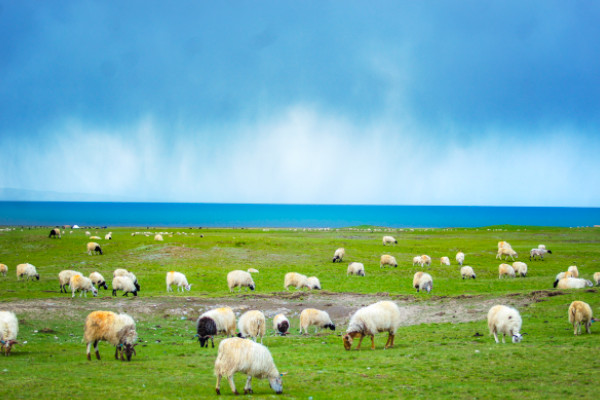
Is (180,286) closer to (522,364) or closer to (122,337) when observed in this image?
(122,337)

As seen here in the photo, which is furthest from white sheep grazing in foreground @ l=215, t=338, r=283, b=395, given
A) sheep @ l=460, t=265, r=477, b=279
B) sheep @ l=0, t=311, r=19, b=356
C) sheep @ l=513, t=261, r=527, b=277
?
sheep @ l=513, t=261, r=527, b=277

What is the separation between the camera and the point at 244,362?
448 inches

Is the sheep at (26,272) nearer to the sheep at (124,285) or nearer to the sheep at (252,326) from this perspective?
the sheep at (124,285)

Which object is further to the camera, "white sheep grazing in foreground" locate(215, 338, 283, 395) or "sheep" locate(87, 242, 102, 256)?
"sheep" locate(87, 242, 102, 256)

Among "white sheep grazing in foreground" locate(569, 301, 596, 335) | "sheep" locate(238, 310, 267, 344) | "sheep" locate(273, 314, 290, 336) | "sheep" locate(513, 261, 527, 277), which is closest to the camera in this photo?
"white sheep grazing in foreground" locate(569, 301, 596, 335)

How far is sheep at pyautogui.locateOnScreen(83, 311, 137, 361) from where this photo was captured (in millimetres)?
14945

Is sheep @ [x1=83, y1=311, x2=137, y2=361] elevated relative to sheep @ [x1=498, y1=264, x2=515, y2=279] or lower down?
lower down

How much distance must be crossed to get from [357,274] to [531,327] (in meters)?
21.0

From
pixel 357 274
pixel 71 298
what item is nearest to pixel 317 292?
pixel 357 274

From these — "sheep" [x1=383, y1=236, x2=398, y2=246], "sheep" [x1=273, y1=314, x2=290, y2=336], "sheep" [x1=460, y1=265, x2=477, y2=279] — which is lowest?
"sheep" [x1=273, y1=314, x2=290, y2=336]

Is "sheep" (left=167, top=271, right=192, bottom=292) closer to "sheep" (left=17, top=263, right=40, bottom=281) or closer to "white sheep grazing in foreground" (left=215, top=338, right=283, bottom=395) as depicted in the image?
"sheep" (left=17, top=263, right=40, bottom=281)

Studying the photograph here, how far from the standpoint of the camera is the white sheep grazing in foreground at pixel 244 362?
11.4m

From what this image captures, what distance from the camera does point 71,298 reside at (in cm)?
2608

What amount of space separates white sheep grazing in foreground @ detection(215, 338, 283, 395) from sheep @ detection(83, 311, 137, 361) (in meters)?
5.26
